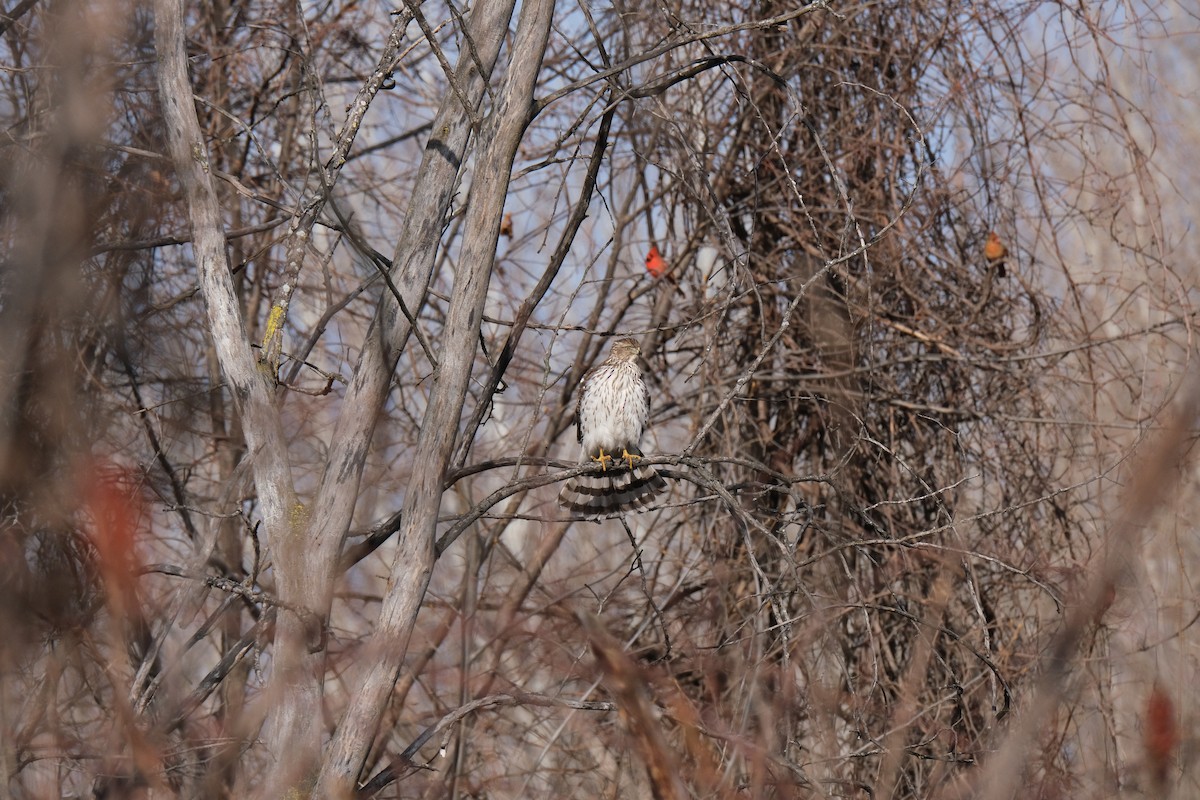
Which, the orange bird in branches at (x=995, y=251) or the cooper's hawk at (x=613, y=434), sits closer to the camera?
the cooper's hawk at (x=613, y=434)

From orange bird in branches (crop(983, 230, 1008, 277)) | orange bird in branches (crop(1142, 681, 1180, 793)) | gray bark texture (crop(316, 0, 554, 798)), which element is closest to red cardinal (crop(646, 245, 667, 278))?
orange bird in branches (crop(983, 230, 1008, 277))

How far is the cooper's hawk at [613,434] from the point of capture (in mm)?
5098

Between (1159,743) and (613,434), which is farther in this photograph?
(613,434)

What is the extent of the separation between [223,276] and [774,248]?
12.8 ft

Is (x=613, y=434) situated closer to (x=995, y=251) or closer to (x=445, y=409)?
(x=995, y=251)

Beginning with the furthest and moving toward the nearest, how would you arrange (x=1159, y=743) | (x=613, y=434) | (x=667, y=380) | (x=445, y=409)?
1. (x=667, y=380)
2. (x=613, y=434)
3. (x=445, y=409)
4. (x=1159, y=743)

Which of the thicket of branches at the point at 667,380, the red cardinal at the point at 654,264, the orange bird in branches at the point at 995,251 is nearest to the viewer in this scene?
the thicket of branches at the point at 667,380

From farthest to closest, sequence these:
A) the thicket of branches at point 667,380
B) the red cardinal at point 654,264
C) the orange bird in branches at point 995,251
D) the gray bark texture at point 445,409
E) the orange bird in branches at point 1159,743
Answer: the red cardinal at point 654,264, the orange bird in branches at point 995,251, the thicket of branches at point 667,380, the gray bark texture at point 445,409, the orange bird in branches at point 1159,743

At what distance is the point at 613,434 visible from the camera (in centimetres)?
562

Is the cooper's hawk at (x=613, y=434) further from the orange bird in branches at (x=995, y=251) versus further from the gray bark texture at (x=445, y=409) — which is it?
the orange bird in branches at (x=995, y=251)

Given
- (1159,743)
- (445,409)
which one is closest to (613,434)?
(445,409)

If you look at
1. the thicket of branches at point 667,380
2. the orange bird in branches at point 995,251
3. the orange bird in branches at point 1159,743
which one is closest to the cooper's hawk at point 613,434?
the thicket of branches at point 667,380

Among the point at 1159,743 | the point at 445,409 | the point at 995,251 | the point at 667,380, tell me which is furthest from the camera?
the point at 667,380

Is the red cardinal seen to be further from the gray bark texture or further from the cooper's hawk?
the gray bark texture
